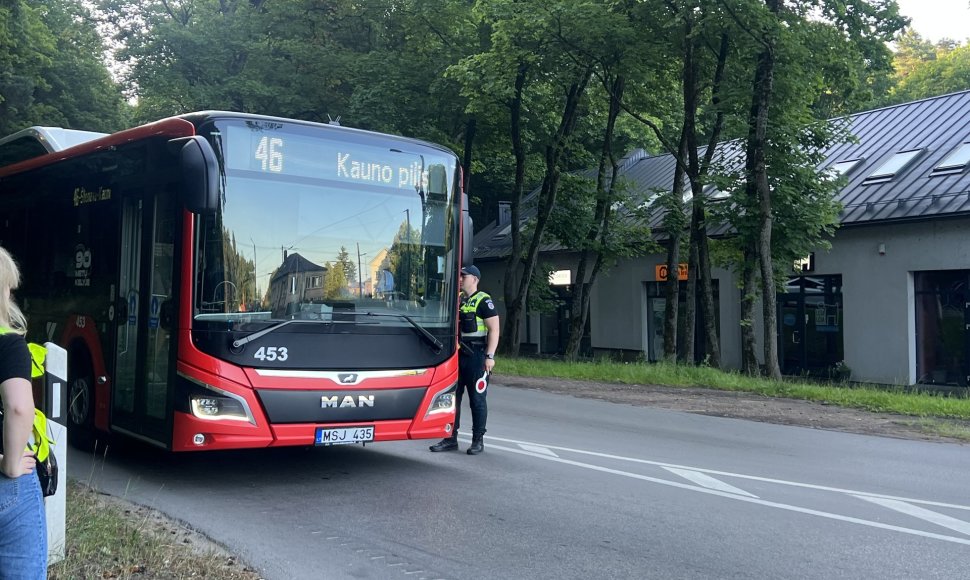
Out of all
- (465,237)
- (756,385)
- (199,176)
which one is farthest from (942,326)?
(199,176)

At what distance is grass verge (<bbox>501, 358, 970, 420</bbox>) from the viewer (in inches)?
571

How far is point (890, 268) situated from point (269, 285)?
19.6 metres

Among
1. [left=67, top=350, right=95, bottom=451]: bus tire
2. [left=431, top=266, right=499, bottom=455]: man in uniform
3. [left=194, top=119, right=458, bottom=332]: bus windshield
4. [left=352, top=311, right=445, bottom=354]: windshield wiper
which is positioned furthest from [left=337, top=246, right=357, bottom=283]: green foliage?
[left=67, top=350, right=95, bottom=451]: bus tire

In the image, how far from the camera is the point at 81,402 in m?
9.29

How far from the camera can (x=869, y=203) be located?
77.4 ft

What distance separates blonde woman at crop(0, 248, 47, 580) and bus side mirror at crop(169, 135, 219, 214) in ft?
12.6

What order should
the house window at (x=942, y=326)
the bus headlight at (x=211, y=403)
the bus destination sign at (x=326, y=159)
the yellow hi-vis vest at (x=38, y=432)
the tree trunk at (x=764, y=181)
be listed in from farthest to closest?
1. the house window at (x=942, y=326)
2. the tree trunk at (x=764, y=181)
3. the bus destination sign at (x=326, y=159)
4. the bus headlight at (x=211, y=403)
5. the yellow hi-vis vest at (x=38, y=432)

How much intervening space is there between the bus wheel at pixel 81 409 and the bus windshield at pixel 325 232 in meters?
2.50

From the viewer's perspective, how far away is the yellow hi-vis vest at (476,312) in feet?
30.7

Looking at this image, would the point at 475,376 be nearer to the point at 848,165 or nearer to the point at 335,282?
the point at 335,282

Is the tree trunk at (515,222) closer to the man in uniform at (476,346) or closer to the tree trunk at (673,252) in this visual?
the tree trunk at (673,252)

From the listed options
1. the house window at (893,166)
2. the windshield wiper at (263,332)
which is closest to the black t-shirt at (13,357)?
the windshield wiper at (263,332)

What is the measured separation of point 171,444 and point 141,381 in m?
0.92

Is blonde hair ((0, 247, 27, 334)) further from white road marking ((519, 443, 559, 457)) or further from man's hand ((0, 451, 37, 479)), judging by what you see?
white road marking ((519, 443, 559, 457))
